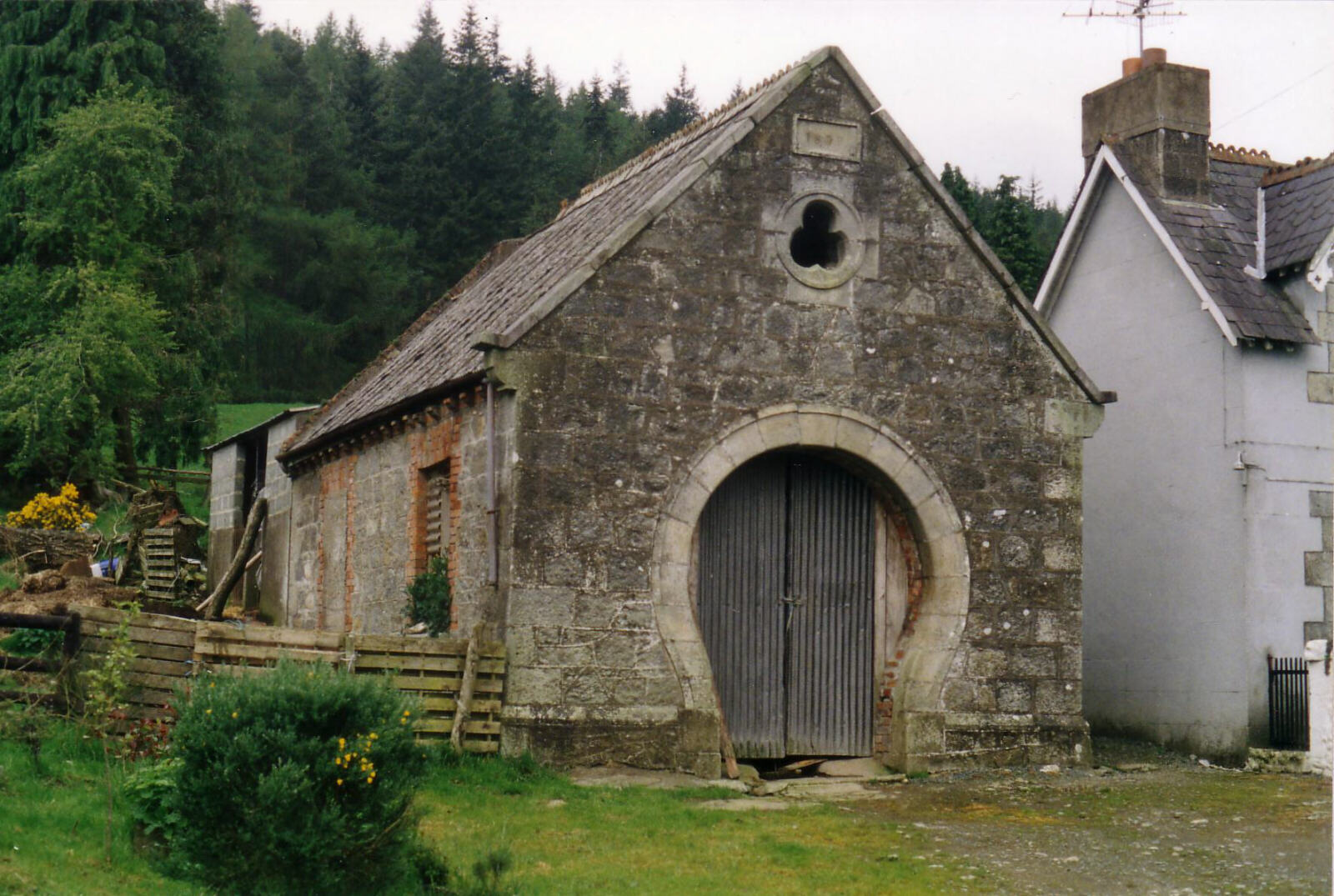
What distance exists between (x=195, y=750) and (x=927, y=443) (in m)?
8.09

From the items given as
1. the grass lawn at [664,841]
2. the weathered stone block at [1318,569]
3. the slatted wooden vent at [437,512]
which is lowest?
the grass lawn at [664,841]

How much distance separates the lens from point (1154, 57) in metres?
17.0

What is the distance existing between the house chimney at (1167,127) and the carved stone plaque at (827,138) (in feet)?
16.1

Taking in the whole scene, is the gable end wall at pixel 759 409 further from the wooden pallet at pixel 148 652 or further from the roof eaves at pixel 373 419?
the wooden pallet at pixel 148 652

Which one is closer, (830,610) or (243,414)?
(830,610)

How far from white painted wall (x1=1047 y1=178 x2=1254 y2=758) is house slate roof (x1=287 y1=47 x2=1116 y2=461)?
210 cm

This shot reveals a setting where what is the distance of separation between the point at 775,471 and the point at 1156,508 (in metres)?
5.14

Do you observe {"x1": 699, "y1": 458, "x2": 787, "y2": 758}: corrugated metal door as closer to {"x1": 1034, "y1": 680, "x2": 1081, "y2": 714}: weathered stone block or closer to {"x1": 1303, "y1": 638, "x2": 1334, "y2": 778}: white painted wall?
{"x1": 1034, "y1": 680, "x2": 1081, "y2": 714}: weathered stone block

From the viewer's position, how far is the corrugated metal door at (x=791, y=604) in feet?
43.8

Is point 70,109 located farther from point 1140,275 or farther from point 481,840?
point 481,840

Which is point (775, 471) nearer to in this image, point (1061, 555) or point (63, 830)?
point (1061, 555)

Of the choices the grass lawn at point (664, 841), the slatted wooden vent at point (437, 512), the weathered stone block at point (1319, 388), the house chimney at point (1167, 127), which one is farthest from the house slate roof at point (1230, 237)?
the slatted wooden vent at point (437, 512)

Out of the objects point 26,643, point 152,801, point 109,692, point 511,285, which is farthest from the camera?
point 511,285

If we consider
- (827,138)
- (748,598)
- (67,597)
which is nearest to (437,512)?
(748,598)
